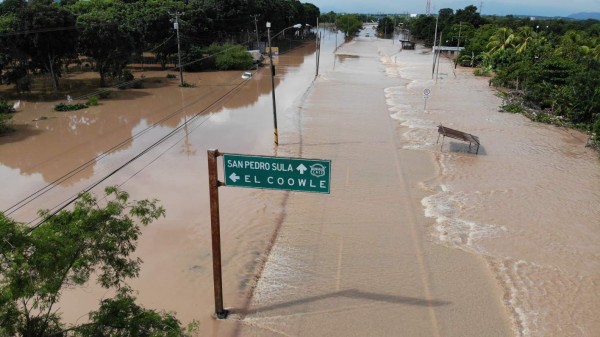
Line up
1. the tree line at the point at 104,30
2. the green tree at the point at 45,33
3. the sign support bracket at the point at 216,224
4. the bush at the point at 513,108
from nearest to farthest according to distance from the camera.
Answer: the sign support bracket at the point at 216,224
the green tree at the point at 45,33
the tree line at the point at 104,30
the bush at the point at 513,108

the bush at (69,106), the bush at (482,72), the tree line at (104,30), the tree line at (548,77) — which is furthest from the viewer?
the bush at (482,72)

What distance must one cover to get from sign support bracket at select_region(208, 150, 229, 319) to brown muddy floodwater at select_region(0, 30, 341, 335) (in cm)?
53

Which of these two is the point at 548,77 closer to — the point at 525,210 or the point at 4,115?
the point at 525,210

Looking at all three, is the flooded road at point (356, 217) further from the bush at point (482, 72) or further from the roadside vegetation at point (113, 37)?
the bush at point (482, 72)

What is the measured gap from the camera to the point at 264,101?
36.7m

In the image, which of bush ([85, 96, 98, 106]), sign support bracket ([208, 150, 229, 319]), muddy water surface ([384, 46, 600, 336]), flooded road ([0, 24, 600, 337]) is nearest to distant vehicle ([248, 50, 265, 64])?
flooded road ([0, 24, 600, 337])

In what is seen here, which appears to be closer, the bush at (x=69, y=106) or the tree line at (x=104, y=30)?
the bush at (x=69, y=106)

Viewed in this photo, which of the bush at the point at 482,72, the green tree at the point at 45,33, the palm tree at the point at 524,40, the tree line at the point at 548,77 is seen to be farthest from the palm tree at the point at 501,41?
the green tree at the point at 45,33

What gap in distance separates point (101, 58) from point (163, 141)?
1691 centimetres

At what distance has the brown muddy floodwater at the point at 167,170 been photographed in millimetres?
12008

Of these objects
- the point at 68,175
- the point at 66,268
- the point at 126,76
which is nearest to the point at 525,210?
the point at 66,268

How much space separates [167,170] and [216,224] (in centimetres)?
1165

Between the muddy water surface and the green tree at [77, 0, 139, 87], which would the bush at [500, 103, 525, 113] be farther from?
the green tree at [77, 0, 139, 87]

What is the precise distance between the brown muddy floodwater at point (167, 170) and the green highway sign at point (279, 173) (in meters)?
4.07
